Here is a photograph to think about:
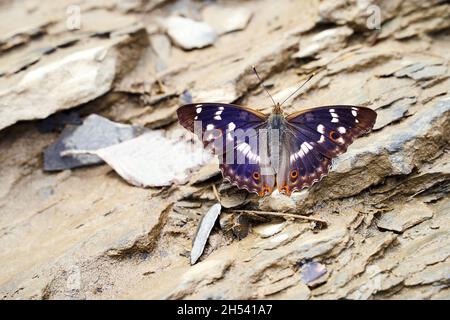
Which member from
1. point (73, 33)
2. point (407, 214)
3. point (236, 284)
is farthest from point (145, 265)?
point (73, 33)

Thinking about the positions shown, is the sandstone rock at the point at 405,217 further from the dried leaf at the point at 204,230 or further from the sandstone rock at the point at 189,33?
the sandstone rock at the point at 189,33

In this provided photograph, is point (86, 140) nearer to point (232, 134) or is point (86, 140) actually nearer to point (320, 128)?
point (232, 134)

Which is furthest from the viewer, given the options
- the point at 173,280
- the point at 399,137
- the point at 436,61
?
the point at 436,61

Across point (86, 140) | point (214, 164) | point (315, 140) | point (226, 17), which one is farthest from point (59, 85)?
point (315, 140)

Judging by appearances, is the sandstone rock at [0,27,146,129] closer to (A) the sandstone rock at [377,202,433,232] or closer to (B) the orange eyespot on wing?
(B) the orange eyespot on wing

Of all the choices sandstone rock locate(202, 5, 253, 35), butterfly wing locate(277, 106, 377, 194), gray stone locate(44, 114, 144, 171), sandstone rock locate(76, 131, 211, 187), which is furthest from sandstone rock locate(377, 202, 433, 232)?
sandstone rock locate(202, 5, 253, 35)

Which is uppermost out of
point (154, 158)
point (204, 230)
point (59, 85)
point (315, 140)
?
point (59, 85)
